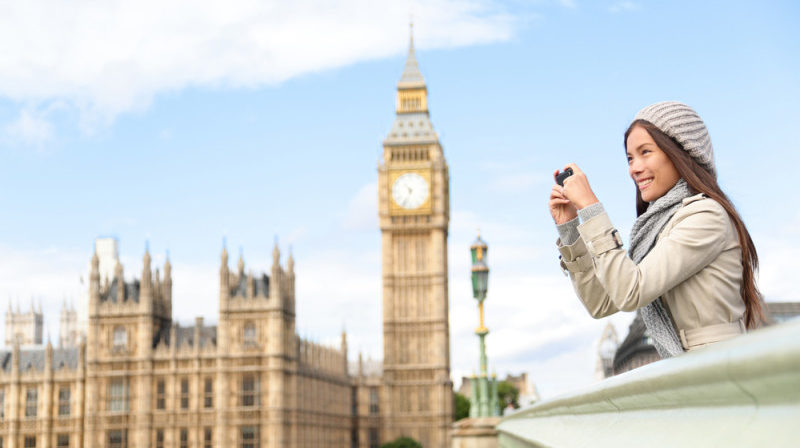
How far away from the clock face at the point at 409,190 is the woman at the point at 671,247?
197 ft

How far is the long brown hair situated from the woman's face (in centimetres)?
2

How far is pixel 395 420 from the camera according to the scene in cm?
5909

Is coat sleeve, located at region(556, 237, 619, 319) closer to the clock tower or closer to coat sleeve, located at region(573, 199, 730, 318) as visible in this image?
coat sleeve, located at region(573, 199, 730, 318)

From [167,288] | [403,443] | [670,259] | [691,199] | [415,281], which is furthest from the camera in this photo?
[415,281]

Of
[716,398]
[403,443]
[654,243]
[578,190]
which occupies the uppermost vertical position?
[578,190]

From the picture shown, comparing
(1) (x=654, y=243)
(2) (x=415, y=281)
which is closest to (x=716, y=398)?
(1) (x=654, y=243)

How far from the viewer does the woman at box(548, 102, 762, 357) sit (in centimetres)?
196

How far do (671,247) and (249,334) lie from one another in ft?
157

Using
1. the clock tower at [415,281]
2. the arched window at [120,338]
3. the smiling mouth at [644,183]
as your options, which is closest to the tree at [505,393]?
the clock tower at [415,281]

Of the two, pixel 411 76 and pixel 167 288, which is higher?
pixel 411 76

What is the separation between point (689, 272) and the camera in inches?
77.0

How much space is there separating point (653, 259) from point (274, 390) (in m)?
46.7

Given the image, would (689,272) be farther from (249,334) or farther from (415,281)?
(415,281)

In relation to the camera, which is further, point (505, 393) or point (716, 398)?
point (505, 393)
